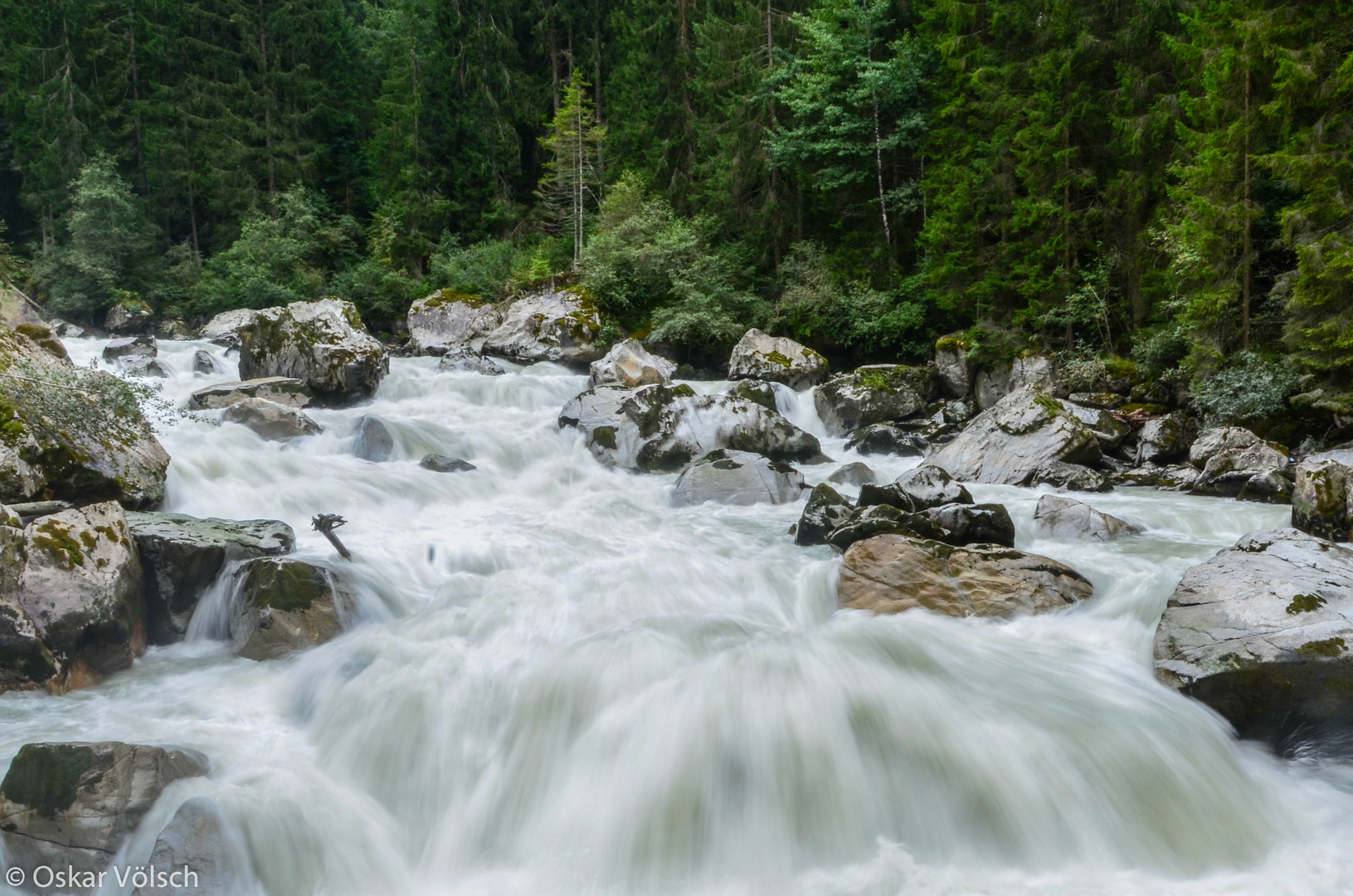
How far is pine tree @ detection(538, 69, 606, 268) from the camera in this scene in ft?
88.1

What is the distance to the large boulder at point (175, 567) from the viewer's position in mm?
6441

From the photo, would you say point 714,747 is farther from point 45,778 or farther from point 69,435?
point 69,435

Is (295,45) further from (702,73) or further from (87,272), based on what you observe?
(702,73)

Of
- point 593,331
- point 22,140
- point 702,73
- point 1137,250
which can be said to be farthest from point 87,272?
point 1137,250

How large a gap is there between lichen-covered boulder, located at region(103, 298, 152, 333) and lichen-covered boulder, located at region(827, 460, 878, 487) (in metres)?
28.5

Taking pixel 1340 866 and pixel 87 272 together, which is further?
pixel 87 272

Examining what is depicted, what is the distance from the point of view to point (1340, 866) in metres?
4.06

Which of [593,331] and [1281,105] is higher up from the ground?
[1281,105]

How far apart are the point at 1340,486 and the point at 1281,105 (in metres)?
6.39

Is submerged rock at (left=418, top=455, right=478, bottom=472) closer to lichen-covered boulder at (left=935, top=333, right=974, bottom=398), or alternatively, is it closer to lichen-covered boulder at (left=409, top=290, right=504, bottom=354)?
lichen-covered boulder at (left=935, top=333, right=974, bottom=398)

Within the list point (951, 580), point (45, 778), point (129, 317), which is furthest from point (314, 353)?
point (129, 317)

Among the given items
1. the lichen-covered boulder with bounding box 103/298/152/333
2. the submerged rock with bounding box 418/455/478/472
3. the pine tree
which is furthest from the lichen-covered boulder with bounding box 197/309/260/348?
the submerged rock with bounding box 418/455/478/472

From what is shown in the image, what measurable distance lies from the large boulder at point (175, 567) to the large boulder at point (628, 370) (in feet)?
32.4

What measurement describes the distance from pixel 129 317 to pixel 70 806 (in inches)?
1230
